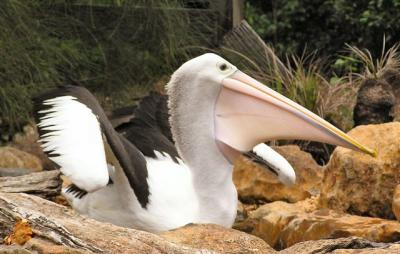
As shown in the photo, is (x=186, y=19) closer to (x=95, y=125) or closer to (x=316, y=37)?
(x=316, y=37)

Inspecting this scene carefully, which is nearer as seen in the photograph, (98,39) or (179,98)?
(179,98)

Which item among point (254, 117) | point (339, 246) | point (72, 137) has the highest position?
point (339, 246)

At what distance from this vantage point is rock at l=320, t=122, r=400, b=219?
533 cm

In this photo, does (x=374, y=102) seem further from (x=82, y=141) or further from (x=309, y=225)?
(x=82, y=141)

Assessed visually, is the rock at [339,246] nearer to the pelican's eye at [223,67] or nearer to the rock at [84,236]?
the rock at [84,236]

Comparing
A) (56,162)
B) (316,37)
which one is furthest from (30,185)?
(316,37)

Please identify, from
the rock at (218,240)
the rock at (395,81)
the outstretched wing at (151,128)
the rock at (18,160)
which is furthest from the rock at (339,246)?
the rock at (395,81)

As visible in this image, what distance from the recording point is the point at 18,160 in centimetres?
735

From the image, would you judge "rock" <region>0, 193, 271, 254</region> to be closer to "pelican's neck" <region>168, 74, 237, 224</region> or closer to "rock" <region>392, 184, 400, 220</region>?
"pelican's neck" <region>168, 74, 237, 224</region>

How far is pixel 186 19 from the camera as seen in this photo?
30.0 ft

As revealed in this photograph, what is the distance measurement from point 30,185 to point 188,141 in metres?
0.88

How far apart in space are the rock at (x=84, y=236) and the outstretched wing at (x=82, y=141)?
119 cm

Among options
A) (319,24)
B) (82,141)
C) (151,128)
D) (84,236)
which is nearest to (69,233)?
(84,236)

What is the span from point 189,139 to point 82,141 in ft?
2.74
